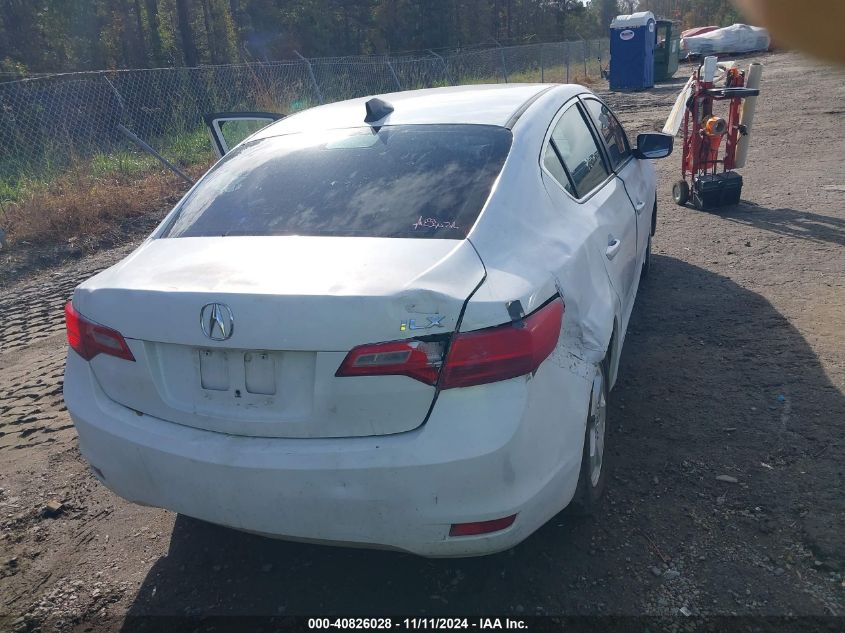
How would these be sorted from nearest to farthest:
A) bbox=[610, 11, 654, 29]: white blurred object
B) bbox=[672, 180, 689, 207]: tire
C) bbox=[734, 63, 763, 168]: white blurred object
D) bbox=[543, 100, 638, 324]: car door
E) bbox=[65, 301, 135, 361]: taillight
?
bbox=[65, 301, 135, 361]: taillight → bbox=[543, 100, 638, 324]: car door → bbox=[734, 63, 763, 168]: white blurred object → bbox=[672, 180, 689, 207]: tire → bbox=[610, 11, 654, 29]: white blurred object

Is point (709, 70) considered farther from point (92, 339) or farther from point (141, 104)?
point (141, 104)

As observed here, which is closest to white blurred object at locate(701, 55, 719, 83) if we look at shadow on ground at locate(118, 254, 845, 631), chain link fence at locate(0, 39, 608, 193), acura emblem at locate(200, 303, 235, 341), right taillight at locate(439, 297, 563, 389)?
shadow on ground at locate(118, 254, 845, 631)

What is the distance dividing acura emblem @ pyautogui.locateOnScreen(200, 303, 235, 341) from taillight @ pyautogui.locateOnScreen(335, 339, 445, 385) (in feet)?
1.29

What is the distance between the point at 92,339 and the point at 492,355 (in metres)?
1.43

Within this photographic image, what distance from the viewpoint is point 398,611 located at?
2.51 m

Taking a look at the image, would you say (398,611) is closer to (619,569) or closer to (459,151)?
(619,569)

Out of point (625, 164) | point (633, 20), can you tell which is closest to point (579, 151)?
point (625, 164)

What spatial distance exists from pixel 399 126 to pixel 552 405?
5.06ft

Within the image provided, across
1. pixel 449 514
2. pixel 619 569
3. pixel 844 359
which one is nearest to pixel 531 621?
pixel 619 569

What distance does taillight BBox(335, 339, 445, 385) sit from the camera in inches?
82.9

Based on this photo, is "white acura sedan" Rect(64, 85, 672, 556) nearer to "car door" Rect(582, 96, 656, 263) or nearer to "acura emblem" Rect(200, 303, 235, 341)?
"acura emblem" Rect(200, 303, 235, 341)

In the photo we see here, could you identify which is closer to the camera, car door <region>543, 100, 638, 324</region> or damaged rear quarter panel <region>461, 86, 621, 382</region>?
damaged rear quarter panel <region>461, 86, 621, 382</region>

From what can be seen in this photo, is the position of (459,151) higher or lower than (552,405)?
higher

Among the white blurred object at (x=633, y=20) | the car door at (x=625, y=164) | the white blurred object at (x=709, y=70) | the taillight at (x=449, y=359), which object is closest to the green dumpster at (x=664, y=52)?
the white blurred object at (x=633, y=20)
